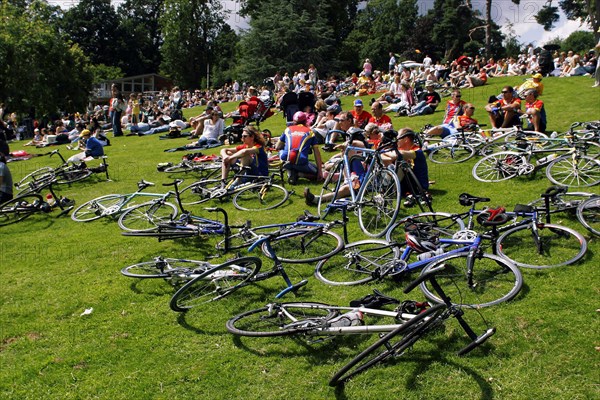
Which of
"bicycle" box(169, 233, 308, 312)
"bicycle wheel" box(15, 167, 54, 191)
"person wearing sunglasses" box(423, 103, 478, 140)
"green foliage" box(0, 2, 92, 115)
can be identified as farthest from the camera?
"green foliage" box(0, 2, 92, 115)

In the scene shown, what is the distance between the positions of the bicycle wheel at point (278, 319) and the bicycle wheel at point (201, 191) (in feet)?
16.7

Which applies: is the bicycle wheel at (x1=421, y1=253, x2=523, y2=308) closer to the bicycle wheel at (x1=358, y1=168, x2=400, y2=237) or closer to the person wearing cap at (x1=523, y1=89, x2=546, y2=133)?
the bicycle wheel at (x1=358, y1=168, x2=400, y2=237)

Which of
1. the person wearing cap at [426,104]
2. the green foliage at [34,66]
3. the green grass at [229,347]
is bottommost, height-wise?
the green grass at [229,347]

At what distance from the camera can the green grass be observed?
4.21 meters

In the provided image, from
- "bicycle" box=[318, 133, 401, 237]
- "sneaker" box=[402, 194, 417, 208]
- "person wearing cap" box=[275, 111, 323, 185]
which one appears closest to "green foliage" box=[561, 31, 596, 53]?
"person wearing cap" box=[275, 111, 323, 185]

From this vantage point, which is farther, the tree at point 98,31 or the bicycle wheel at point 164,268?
the tree at point 98,31

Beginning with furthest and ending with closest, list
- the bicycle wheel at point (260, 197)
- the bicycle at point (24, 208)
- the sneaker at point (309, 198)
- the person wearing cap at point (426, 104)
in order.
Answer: the person wearing cap at point (426, 104) < the bicycle at point (24, 208) < the bicycle wheel at point (260, 197) < the sneaker at point (309, 198)

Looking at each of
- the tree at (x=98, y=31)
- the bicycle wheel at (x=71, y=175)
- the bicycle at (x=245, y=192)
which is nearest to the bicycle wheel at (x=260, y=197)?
the bicycle at (x=245, y=192)

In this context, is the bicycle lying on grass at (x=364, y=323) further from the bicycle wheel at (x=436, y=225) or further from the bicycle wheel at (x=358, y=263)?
the bicycle wheel at (x=436, y=225)

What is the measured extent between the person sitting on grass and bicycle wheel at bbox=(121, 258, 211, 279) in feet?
12.3

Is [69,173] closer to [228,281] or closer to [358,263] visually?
[228,281]

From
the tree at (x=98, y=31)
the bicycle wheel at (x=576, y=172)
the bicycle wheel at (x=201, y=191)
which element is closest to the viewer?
the bicycle wheel at (x=576, y=172)

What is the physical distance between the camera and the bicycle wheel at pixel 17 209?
1025 cm

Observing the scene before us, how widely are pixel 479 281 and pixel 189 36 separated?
61.7 metres
